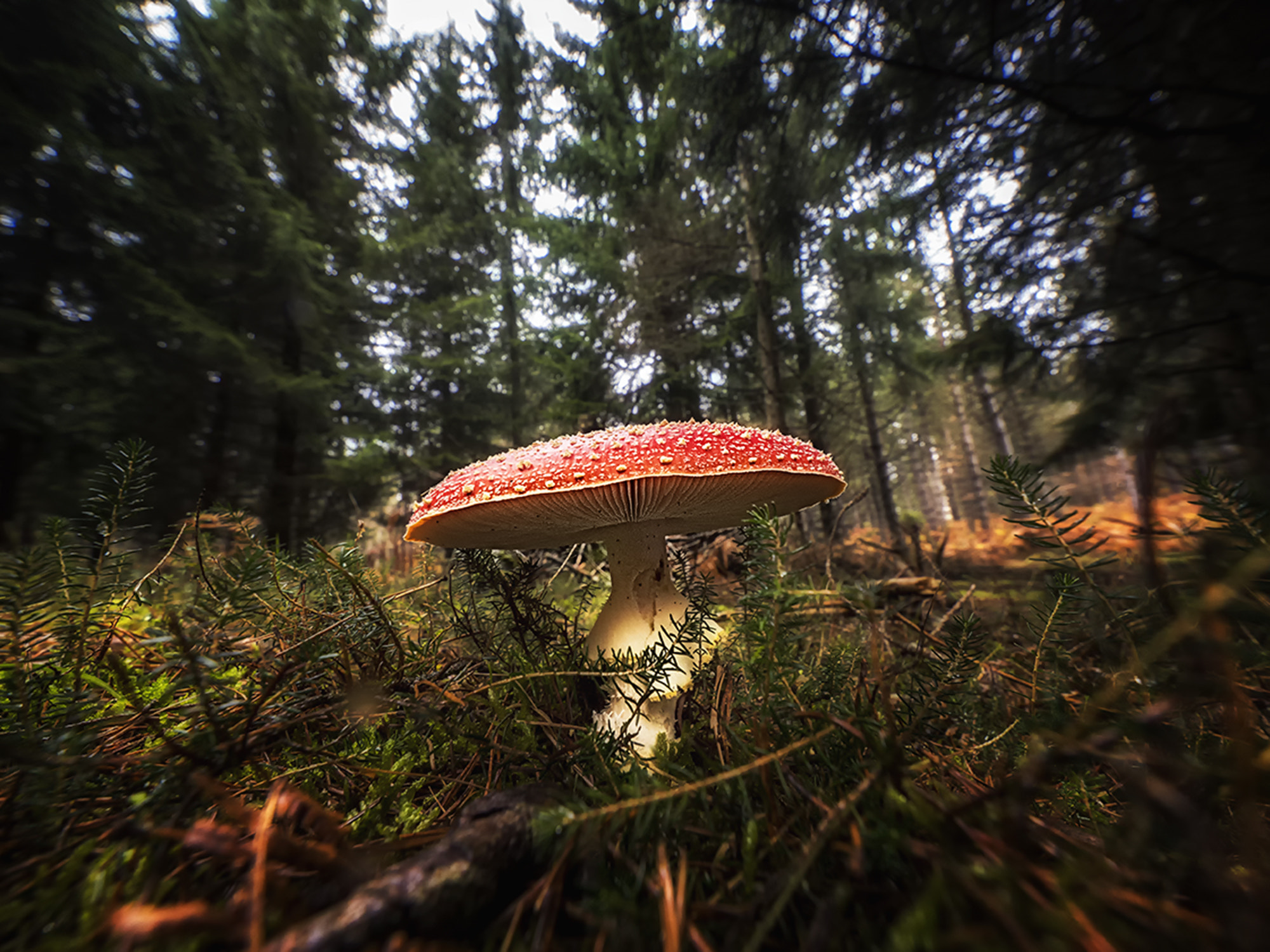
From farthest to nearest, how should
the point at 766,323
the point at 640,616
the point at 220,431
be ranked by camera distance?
1. the point at 220,431
2. the point at 766,323
3. the point at 640,616

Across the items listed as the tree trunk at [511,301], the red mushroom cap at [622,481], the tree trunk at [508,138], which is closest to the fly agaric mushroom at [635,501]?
the red mushroom cap at [622,481]

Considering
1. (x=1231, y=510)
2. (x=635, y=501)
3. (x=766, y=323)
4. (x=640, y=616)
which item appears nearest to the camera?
(x=1231, y=510)

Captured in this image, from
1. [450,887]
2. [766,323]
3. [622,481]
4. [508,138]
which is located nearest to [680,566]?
[622,481]

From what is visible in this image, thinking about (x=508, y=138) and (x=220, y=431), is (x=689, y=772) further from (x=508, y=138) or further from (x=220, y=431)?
(x=508, y=138)

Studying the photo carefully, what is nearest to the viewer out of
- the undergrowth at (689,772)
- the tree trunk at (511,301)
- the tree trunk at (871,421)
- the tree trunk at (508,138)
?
the undergrowth at (689,772)

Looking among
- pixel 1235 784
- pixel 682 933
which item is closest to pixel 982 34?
pixel 1235 784

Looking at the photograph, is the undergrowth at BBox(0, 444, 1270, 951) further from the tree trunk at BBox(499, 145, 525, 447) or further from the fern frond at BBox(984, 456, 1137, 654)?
the tree trunk at BBox(499, 145, 525, 447)

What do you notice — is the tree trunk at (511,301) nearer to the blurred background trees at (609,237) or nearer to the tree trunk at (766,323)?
the blurred background trees at (609,237)

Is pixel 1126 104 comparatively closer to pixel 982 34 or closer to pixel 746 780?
pixel 982 34
